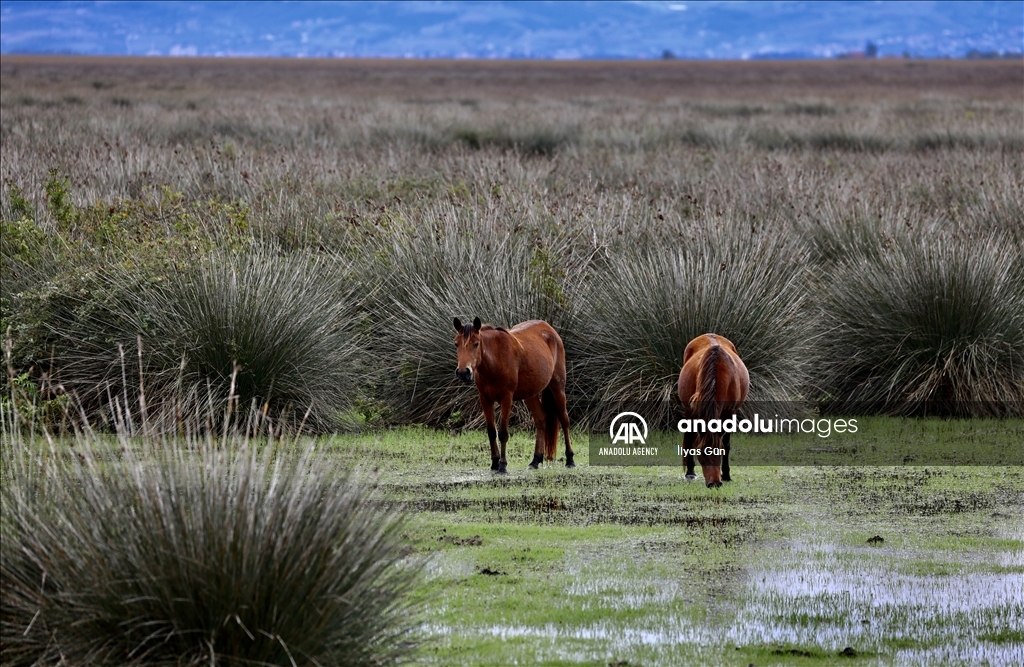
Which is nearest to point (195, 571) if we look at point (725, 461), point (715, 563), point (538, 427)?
point (715, 563)

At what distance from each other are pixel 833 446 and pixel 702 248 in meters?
2.67

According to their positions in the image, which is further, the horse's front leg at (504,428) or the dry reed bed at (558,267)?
the dry reed bed at (558,267)

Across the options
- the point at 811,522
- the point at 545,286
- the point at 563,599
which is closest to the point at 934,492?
the point at 811,522

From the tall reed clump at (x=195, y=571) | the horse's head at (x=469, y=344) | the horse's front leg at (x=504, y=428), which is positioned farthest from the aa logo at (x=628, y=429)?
the tall reed clump at (x=195, y=571)

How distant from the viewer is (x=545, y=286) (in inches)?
453

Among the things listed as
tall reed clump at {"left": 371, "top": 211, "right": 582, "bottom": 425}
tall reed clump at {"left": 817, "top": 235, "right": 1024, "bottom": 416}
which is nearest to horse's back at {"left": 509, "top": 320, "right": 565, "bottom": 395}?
tall reed clump at {"left": 371, "top": 211, "right": 582, "bottom": 425}

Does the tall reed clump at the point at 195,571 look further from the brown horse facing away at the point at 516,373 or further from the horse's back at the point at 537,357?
the horse's back at the point at 537,357

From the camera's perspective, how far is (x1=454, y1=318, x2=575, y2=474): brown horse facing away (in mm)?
8023

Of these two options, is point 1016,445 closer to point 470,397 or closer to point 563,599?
point 470,397

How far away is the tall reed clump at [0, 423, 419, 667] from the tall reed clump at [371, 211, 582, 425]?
6225 millimetres

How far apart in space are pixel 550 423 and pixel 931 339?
4191 mm

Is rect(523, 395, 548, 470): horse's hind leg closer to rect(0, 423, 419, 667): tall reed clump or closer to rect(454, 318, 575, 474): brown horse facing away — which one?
rect(454, 318, 575, 474): brown horse facing away

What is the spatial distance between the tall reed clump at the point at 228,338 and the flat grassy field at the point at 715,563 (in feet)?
4.44

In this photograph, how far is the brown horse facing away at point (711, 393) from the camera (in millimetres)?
7656
